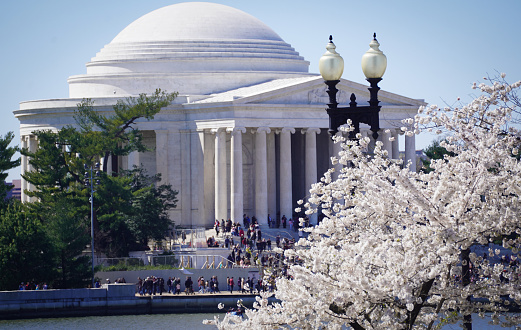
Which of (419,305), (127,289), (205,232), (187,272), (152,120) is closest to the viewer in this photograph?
(419,305)

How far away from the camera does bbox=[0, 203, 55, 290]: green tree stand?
85012 millimetres

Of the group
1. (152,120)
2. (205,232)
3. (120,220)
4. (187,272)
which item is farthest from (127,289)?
(152,120)

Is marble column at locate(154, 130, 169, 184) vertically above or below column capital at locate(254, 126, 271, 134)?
below

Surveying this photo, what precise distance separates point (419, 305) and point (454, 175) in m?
3.98

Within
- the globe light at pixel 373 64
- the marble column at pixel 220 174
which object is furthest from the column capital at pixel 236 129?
the globe light at pixel 373 64

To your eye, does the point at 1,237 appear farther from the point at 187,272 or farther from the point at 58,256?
the point at 187,272

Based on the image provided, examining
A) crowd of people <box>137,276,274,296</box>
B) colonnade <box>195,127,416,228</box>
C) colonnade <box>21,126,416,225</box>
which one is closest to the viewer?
crowd of people <box>137,276,274,296</box>

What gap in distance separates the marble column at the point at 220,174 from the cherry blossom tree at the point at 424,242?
279ft

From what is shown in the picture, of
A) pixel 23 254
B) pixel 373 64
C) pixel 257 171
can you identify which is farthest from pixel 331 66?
pixel 257 171

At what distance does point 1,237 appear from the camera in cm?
8625

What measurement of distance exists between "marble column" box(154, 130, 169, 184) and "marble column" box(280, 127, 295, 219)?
492 inches

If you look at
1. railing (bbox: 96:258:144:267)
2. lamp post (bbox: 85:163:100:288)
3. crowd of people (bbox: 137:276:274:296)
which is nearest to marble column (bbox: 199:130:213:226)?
lamp post (bbox: 85:163:100:288)

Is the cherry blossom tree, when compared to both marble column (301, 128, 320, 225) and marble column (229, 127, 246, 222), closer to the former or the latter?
marble column (229, 127, 246, 222)

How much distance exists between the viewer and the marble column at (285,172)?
11950 cm
